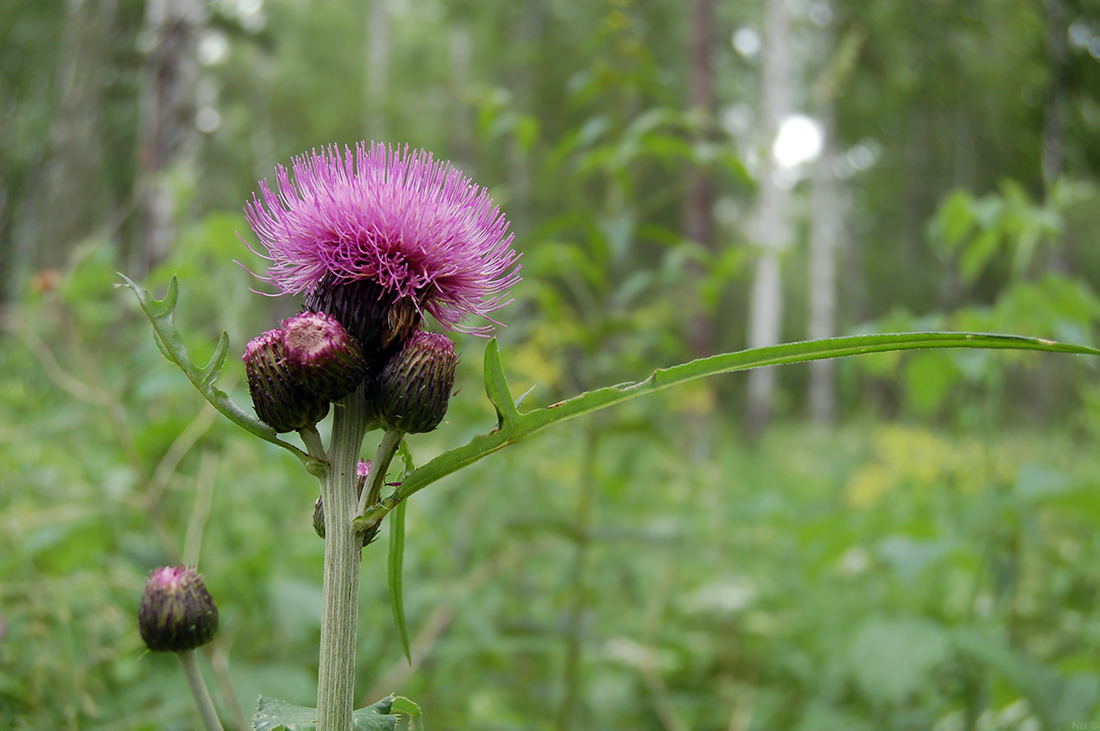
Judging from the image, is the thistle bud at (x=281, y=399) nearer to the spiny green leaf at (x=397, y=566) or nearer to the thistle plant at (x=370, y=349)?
the thistle plant at (x=370, y=349)

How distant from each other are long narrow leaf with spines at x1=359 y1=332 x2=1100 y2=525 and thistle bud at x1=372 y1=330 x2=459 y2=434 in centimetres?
10

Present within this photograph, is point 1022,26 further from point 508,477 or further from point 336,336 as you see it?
point 336,336

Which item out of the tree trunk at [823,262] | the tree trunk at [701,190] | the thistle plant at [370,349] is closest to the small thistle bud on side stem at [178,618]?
the thistle plant at [370,349]

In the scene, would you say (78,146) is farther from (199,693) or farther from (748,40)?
(748,40)

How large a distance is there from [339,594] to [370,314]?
1.19 feet

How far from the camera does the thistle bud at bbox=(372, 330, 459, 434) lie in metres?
0.84

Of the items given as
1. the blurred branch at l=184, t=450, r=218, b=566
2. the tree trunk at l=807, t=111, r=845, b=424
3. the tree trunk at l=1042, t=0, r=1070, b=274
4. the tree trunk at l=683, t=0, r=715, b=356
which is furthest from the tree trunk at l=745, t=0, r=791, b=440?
the blurred branch at l=184, t=450, r=218, b=566

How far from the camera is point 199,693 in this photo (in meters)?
0.91

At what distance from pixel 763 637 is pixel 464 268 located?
9.71 feet

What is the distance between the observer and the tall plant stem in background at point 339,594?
759 millimetres

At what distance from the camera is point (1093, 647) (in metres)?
2.36

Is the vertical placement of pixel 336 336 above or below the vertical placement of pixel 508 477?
below

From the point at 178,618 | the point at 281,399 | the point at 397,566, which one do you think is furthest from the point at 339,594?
the point at 178,618

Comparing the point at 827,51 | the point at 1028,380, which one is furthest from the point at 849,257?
the point at 827,51
